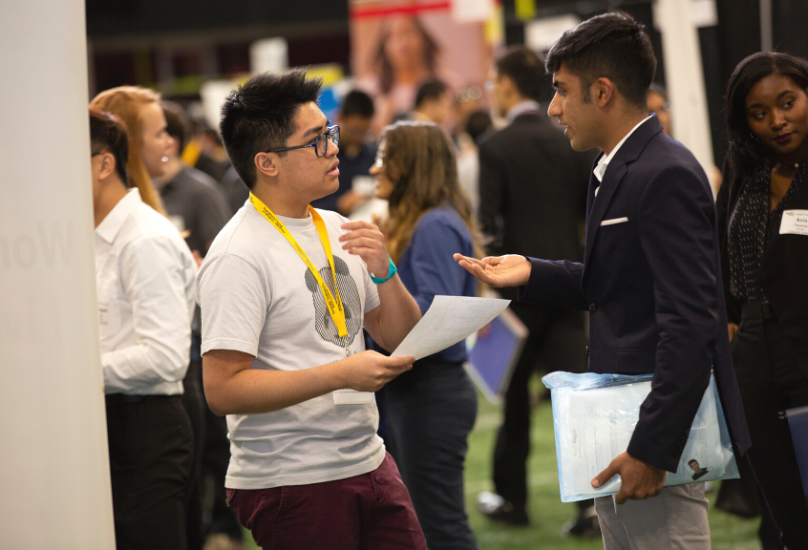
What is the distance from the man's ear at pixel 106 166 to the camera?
248 centimetres

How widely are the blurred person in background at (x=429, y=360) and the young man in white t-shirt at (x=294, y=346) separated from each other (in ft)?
2.70

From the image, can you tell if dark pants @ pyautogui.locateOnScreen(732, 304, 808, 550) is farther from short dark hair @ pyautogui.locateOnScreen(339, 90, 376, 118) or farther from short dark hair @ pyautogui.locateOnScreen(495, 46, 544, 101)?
short dark hair @ pyautogui.locateOnScreen(339, 90, 376, 118)

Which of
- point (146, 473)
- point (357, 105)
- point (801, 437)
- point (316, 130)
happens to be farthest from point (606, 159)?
point (357, 105)

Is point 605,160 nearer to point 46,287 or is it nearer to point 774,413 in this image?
point 774,413

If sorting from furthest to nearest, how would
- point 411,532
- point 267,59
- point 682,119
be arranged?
1. point 267,59
2. point 682,119
3. point 411,532

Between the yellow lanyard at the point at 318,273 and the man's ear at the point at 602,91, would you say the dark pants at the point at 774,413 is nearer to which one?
the man's ear at the point at 602,91

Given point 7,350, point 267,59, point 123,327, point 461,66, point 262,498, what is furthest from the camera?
point 461,66

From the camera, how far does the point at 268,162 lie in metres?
1.99

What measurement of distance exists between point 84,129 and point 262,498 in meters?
0.94

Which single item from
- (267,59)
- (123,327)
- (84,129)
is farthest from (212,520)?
(267,59)

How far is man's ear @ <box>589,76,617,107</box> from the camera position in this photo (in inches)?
76.0

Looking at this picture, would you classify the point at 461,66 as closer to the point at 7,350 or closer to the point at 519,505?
the point at 519,505

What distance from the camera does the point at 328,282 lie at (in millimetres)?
1985

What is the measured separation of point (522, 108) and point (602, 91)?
2.48 meters
